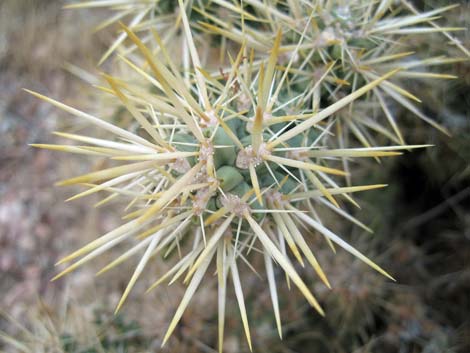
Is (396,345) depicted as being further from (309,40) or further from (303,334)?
(309,40)

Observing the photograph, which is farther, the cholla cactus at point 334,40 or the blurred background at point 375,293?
the blurred background at point 375,293

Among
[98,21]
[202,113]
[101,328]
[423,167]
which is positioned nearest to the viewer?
[202,113]

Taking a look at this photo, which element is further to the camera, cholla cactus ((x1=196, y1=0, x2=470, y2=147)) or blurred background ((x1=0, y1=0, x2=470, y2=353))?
blurred background ((x1=0, y1=0, x2=470, y2=353))

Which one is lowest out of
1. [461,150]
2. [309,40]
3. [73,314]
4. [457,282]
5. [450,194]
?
[73,314]

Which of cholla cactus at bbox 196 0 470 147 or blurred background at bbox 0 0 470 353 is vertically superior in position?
cholla cactus at bbox 196 0 470 147

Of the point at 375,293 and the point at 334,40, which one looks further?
the point at 375,293

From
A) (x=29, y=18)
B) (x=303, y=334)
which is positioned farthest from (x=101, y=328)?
(x=29, y=18)

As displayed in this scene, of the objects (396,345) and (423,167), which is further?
(423,167)

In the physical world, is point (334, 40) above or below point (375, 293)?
above

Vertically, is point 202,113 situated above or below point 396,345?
above

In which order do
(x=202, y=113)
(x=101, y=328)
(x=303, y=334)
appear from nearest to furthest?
1. (x=202, y=113)
2. (x=101, y=328)
3. (x=303, y=334)

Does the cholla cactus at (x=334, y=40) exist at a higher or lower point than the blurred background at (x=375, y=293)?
higher
